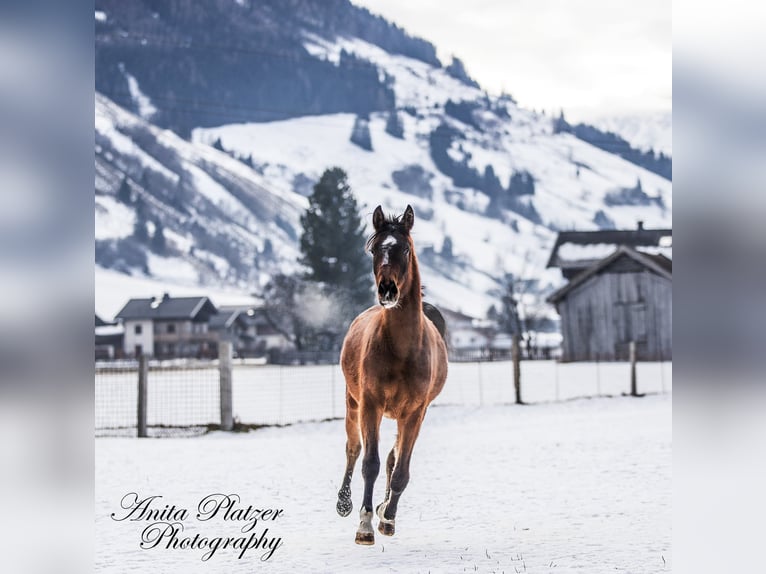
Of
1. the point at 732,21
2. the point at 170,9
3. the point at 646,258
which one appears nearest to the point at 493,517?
the point at 732,21

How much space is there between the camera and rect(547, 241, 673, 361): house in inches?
1329

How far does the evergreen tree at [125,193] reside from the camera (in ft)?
426

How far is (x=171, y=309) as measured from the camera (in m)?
72.4

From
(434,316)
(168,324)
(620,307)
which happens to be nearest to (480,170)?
(168,324)

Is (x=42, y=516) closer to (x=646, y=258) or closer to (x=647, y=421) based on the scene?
(x=647, y=421)

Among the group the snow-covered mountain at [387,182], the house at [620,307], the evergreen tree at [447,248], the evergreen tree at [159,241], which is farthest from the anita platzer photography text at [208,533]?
the evergreen tree at [159,241]

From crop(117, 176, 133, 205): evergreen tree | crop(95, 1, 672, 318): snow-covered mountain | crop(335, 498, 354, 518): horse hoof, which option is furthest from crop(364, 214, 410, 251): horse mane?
crop(117, 176, 133, 205): evergreen tree

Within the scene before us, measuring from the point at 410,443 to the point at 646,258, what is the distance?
30.7 meters

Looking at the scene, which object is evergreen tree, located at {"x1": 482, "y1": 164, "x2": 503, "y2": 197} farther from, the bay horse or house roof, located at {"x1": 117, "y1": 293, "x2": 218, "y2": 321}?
the bay horse

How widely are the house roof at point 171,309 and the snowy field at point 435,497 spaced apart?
197 ft

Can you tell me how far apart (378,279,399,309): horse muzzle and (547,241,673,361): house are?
30832 millimetres

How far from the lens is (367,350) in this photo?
483 cm

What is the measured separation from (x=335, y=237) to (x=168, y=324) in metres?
32.7

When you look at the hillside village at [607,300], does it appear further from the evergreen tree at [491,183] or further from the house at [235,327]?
the evergreen tree at [491,183]
